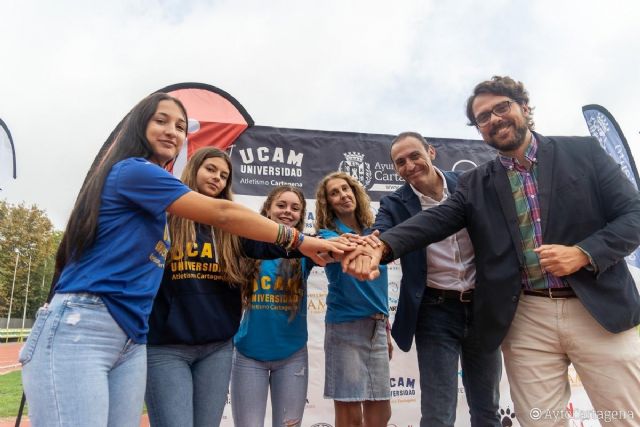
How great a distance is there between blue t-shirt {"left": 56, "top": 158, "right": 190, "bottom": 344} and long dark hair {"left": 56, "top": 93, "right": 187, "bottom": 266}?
0.03 metres

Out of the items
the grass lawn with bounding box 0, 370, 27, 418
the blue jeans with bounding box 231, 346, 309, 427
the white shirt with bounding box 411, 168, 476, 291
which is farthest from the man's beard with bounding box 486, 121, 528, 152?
the grass lawn with bounding box 0, 370, 27, 418

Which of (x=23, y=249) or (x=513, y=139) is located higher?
(x=23, y=249)

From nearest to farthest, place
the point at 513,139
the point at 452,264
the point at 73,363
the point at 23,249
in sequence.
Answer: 1. the point at 73,363
2. the point at 513,139
3. the point at 452,264
4. the point at 23,249

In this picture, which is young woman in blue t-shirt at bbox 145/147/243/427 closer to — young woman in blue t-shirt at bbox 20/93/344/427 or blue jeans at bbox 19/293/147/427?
young woman in blue t-shirt at bbox 20/93/344/427

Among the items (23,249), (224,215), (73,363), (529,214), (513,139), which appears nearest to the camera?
(73,363)

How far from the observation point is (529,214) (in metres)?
2.14

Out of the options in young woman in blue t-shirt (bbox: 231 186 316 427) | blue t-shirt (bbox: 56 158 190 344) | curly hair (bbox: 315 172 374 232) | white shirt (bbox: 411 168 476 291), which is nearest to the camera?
blue t-shirt (bbox: 56 158 190 344)

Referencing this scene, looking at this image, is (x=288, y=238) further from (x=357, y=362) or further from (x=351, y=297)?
(x=357, y=362)

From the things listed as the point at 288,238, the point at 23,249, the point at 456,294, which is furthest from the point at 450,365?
the point at 23,249

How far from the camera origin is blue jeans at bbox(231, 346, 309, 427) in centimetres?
258

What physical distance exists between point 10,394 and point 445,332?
8805mm

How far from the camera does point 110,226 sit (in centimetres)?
152

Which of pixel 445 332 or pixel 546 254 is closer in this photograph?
pixel 546 254

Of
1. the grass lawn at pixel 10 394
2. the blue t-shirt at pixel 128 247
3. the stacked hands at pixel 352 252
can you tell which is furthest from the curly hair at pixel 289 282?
the grass lawn at pixel 10 394
